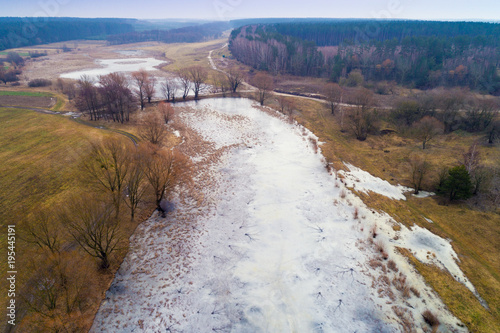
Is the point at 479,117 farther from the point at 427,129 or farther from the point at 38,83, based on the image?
the point at 38,83

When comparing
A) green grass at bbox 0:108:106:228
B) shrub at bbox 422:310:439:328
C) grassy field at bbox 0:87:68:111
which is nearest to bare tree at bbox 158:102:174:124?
green grass at bbox 0:108:106:228

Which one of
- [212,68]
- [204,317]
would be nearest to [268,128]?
[204,317]

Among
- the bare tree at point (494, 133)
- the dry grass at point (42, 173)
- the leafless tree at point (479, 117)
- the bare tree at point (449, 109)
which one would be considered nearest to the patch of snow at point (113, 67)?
the dry grass at point (42, 173)

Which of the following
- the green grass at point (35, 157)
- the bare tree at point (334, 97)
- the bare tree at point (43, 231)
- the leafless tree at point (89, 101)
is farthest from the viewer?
the bare tree at point (334, 97)

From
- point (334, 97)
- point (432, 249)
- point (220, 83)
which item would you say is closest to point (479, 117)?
point (334, 97)

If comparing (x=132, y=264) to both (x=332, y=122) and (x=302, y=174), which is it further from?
(x=332, y=122)

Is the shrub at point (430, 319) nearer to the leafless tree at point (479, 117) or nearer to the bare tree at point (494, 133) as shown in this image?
the bare tree at point (494, 133)
